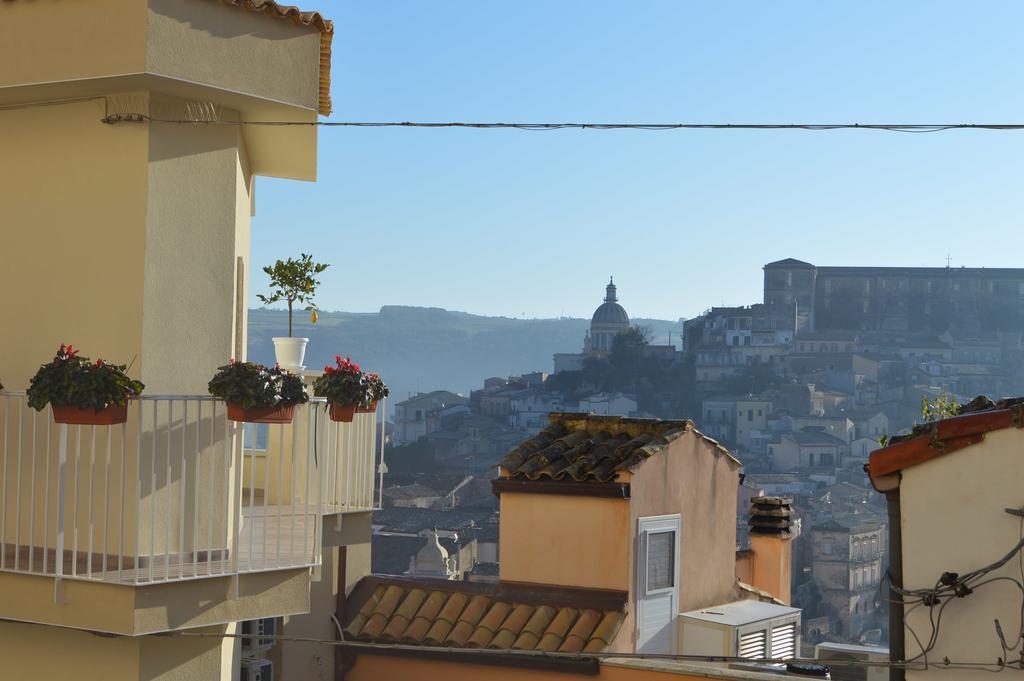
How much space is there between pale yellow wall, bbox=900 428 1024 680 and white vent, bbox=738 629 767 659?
454 centimetres

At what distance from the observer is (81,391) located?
19.1 feet

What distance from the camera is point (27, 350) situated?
6.74 meters

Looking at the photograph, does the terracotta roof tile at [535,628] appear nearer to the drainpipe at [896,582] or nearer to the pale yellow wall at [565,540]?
the pale yellow wall at [565,540]

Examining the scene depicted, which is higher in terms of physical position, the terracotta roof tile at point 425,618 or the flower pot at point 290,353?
the flower pot at point 290,353

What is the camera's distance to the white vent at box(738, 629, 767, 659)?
390 inches

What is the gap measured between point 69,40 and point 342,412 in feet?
8.52

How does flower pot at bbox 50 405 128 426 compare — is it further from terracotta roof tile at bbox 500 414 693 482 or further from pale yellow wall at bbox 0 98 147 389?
terracotta roof tile at bbox 500 414 693 482

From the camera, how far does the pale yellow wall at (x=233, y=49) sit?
20.5 ft

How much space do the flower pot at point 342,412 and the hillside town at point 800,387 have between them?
245 feet

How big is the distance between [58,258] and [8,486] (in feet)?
4.16

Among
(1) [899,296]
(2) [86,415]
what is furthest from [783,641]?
(1) [899,296]

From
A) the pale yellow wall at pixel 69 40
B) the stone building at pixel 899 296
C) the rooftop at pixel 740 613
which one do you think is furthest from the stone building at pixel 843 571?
the pale yellow wall at pixel 69 40

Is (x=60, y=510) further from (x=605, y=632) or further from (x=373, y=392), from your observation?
(x=605, y=632)

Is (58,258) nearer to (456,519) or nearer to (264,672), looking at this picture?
(264,672)
